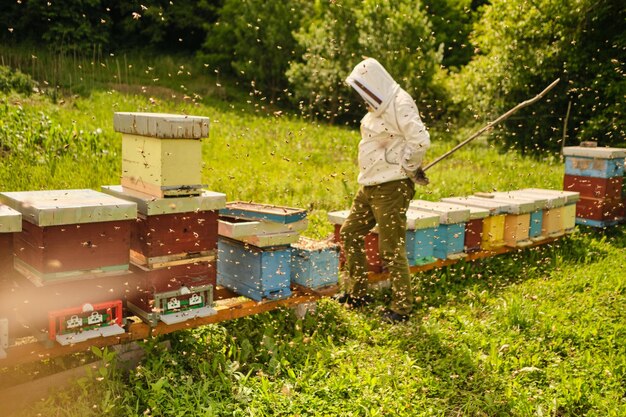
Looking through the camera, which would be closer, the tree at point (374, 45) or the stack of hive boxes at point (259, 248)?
the stack of hive boxes at point (259, 248)

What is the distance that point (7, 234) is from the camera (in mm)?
3025

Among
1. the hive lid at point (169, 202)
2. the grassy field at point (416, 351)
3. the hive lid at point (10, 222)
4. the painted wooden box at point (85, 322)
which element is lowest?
the grassy field at point (416, 351)

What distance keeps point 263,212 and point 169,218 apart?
753mm

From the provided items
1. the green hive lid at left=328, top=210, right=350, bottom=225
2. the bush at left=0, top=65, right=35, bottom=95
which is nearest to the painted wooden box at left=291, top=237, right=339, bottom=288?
the green hive lid at left=328, top=210, right=350, bottom=225

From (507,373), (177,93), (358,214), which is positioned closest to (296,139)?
(177,93)

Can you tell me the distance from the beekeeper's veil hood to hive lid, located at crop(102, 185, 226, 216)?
1.34m

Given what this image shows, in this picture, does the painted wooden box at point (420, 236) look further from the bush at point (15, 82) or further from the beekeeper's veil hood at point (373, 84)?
the bush at point (15, 82)

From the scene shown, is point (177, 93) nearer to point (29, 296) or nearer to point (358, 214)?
point (358, 214)

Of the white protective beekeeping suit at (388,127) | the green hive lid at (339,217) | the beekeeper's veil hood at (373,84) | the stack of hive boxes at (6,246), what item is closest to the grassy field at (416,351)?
the stack of hive boxes at (6,246)

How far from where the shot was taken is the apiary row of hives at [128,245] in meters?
3.14

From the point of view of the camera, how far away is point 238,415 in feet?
10.7

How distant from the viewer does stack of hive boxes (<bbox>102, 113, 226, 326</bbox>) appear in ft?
11.4

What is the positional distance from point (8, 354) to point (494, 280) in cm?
424

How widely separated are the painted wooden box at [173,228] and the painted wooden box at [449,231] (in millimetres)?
2402
